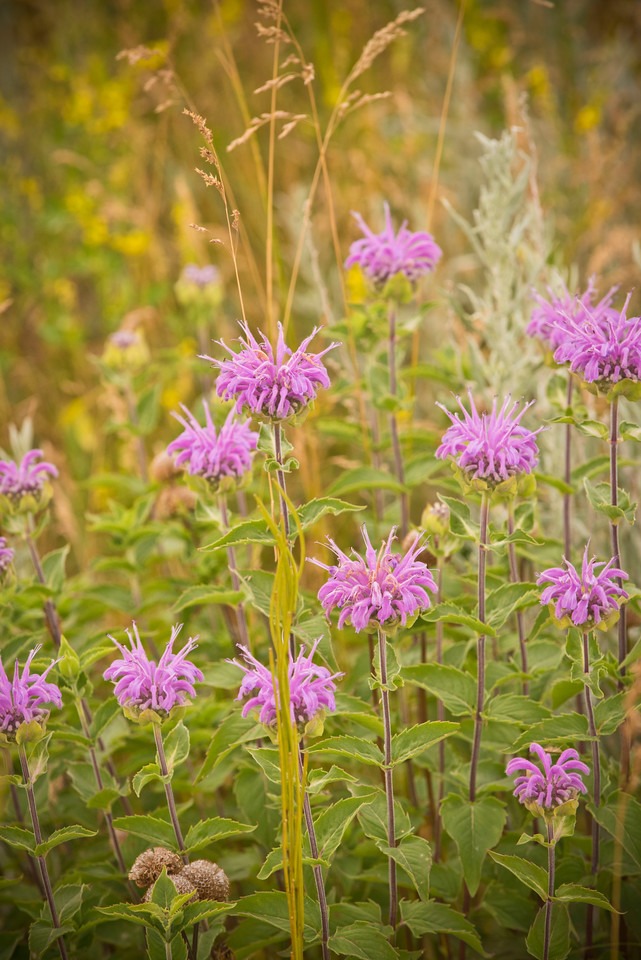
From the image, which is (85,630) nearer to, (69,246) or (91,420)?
(91,420)

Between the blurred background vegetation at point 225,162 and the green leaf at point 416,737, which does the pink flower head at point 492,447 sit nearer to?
the green leaf at point 416,737

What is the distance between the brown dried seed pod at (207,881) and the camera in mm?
1462

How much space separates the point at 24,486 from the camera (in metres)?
1.88

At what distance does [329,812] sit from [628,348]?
902mm

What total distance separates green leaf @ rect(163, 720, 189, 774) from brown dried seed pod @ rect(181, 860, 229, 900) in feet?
0.59

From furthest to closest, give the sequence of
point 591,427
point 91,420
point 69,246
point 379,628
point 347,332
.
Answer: point 69,246 < point 91,420 < point 347,332 < point 591,427 < point 379,628

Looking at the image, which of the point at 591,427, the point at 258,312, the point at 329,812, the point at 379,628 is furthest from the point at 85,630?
the point at 258,312

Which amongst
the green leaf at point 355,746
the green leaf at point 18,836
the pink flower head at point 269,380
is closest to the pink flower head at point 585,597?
the green leaf at point 355,746

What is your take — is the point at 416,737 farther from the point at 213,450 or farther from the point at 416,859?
the point at 213,450

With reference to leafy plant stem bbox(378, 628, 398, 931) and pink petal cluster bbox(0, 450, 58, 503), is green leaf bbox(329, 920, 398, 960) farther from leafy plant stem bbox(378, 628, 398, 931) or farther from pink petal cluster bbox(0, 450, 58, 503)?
pink petal cluster bbox(0, 450, 58, 503)

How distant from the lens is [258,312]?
402 centimetres

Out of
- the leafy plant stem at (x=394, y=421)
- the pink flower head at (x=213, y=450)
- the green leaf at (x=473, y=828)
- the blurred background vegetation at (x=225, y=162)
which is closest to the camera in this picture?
the green leaf at (x=473, y=828)

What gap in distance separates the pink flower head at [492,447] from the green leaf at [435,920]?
74 centimetres

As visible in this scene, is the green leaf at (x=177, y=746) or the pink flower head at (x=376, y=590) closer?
the pink flower head at (x=376, y=590)
